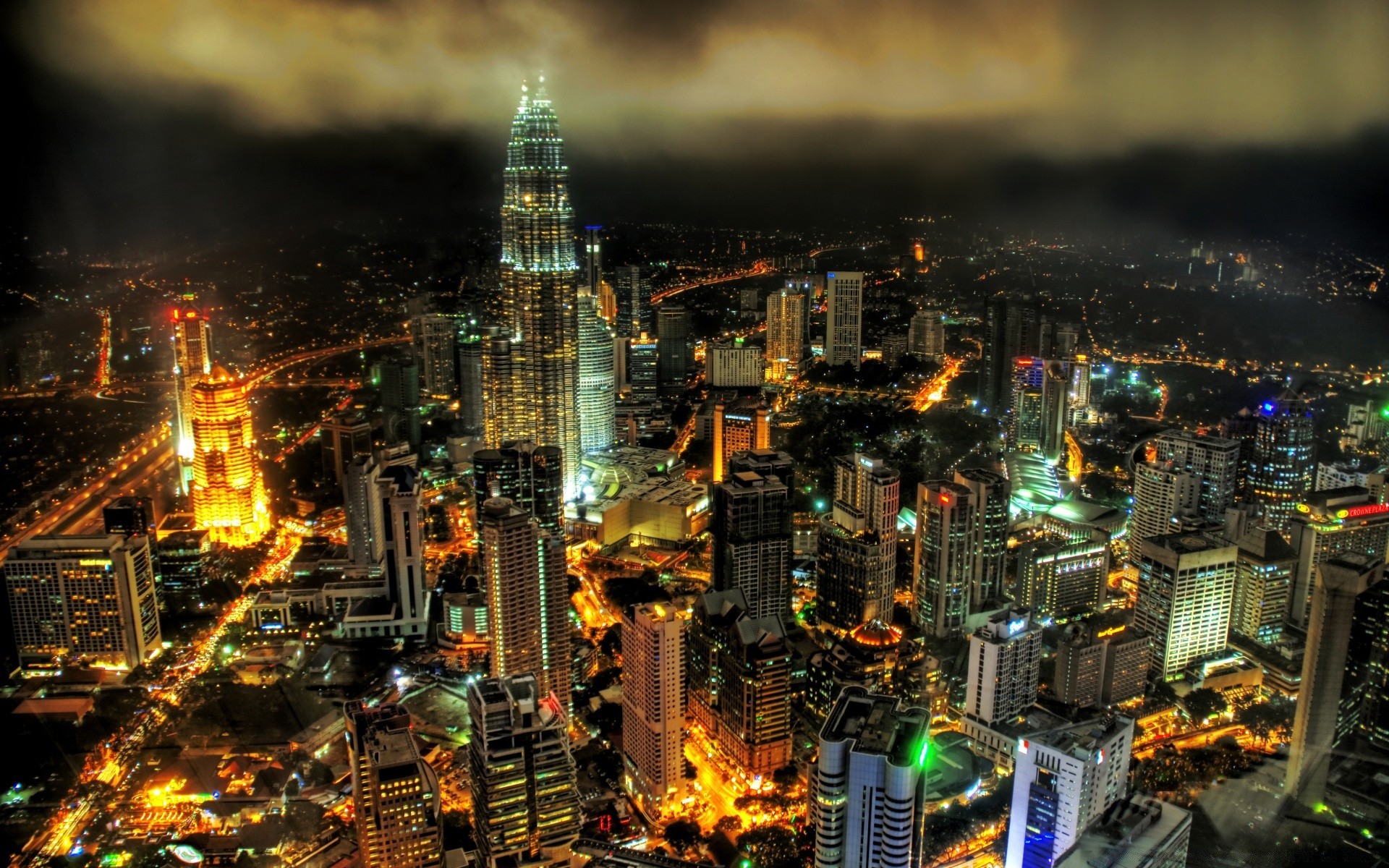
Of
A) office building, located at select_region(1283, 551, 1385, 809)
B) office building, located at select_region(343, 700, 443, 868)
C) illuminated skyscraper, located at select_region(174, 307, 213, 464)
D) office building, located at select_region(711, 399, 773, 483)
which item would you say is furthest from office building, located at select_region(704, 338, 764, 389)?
office building, located at select_region(343, 700, 443, 868)

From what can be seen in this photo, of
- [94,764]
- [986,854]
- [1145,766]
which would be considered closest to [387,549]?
[94,764]

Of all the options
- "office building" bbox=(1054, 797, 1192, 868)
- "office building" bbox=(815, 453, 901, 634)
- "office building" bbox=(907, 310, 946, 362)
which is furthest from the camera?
"office building" bbox=(907, 310, 946, 362)

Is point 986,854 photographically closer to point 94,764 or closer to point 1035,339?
point 94,764

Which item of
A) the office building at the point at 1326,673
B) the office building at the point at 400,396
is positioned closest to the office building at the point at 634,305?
the office building at the point at 400,396

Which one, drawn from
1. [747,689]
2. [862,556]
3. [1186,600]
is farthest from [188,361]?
[1186,600]

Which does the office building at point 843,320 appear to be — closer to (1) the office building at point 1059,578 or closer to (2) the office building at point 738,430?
(2) the office building at point 738,430

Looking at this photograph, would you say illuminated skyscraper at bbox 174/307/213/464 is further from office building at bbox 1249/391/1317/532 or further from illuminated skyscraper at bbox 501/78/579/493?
office building at bbox 1249/391/1317/532
